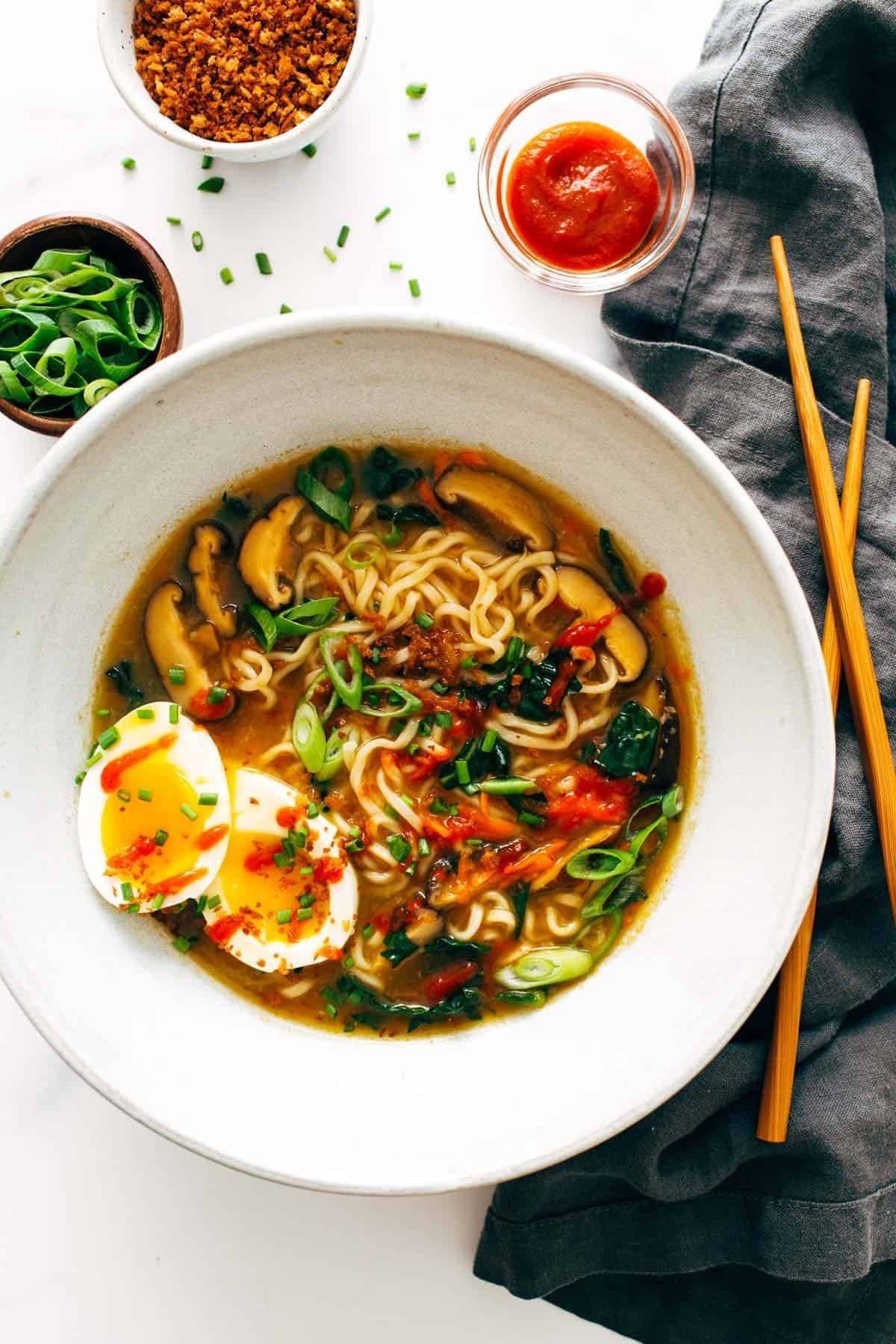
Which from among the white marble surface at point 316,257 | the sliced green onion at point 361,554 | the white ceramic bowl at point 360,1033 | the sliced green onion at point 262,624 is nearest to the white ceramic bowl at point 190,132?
the white marble surface at point 316,257

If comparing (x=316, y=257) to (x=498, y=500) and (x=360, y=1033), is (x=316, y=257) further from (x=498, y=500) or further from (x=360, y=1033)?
(x=360, y=1033)

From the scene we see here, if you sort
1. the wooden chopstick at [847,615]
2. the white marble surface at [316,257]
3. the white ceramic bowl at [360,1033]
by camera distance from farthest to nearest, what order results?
the white marble surface at [316,257] < the wooden chopstick at [847,615] < the white ceramic bowl at [360,1033]

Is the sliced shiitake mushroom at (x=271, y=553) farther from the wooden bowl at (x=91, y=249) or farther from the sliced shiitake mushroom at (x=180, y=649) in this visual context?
the wooden bowl at (x=91, y=249)

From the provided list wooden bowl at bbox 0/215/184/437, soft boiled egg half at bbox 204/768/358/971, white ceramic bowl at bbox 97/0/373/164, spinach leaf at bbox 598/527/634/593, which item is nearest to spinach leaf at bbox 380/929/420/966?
soft boiled egg half at bbox 204/768/358/971

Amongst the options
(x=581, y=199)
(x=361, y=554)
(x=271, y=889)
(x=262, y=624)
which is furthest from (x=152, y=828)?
(x=581, y=199)

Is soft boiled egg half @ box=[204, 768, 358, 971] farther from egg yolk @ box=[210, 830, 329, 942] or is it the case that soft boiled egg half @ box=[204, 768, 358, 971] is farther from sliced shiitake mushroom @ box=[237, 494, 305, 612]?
sliced shiitake mushroom @ box=[237, 494, 305, 612]

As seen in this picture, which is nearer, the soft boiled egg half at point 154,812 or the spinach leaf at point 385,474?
the soft boiled egg half at point 154,812
